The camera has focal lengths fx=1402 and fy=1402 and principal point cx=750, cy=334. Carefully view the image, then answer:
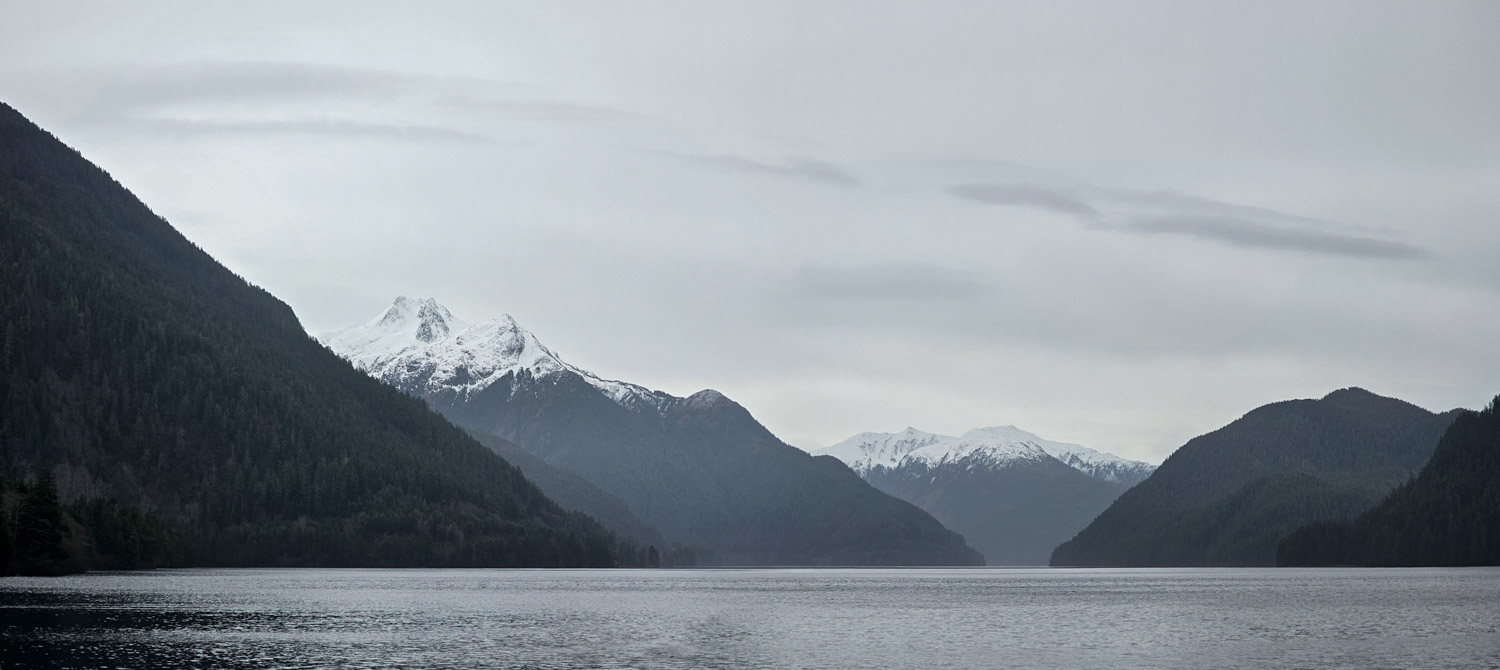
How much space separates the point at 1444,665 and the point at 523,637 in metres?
68.9

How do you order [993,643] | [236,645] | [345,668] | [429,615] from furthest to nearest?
[429,615], [993,643], [236,645], [345,668]

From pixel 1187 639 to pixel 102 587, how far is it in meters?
138

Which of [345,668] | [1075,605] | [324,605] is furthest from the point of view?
[1075,605]

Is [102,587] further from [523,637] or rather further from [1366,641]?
[1366,641]

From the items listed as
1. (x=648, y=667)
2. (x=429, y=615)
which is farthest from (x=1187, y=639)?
(x=429, y=615)

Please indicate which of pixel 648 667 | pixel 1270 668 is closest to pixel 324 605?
pixel 648 667

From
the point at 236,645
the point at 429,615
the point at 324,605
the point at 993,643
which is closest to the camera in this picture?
the point at 236,645

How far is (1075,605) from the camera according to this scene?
179 m

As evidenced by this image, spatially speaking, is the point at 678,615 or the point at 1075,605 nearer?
the point at 678,615

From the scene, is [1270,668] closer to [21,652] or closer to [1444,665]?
Answer: [1444,665]

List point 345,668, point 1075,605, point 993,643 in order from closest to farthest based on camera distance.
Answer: point 345,668, point 993,643, point 1075,605

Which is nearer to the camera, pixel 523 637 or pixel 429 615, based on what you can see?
pixel 523 637

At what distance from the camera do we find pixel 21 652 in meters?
89.2

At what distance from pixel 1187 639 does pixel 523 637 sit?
54817 mm
